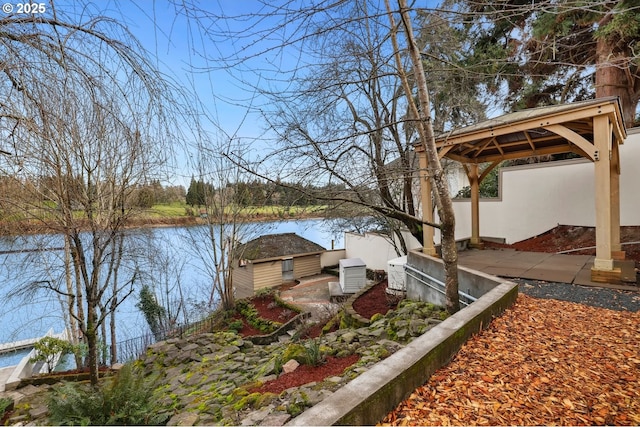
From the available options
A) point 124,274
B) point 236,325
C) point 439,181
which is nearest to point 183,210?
point 124,274

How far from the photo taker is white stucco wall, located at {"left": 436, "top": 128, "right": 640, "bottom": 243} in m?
7.83

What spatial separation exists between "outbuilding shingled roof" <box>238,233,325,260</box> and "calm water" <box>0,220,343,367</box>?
226cm

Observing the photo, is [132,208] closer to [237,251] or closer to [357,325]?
[357,325]

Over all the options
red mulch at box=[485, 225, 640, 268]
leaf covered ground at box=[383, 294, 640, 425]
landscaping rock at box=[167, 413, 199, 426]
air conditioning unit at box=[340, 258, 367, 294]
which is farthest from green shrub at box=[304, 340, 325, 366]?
air conditioning unit at box=[340, 258, 367, 294]

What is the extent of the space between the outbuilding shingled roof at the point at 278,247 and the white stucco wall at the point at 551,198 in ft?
31.5

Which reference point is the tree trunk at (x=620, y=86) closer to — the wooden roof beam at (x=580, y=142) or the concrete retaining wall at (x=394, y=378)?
the wooden roof beam at (x=580, y=142)

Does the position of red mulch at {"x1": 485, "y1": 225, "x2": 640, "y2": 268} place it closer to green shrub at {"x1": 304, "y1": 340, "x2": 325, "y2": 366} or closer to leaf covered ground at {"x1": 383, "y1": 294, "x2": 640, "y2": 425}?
leaf covered ground at {"x1": 383, "y1": 294, "x2": 640, "y2": 425}

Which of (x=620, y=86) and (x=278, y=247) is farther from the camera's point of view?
(x=278, y=247)

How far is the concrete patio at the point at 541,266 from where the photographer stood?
14.5ft

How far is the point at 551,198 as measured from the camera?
9.34 m

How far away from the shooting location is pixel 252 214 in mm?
11953

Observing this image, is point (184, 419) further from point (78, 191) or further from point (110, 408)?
point (78, 191)

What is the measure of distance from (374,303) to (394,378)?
603cm

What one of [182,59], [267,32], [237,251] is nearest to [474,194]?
[267,32]
